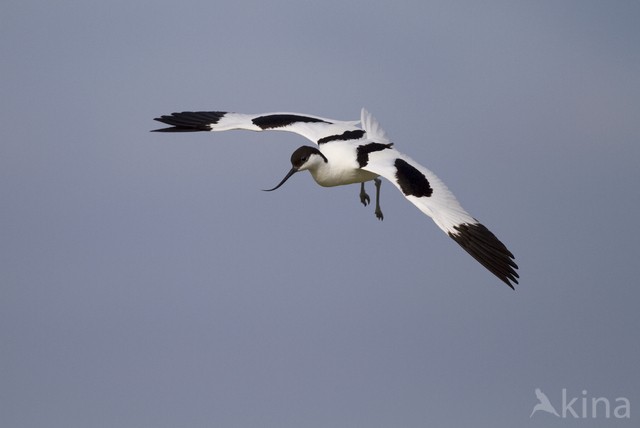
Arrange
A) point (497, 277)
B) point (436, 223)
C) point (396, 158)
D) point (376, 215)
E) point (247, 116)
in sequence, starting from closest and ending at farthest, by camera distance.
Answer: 1. point (497, 277)
2. point (436, 223)
3. point (396, 158)
4. point (376, 215)
5. point (247, 116)

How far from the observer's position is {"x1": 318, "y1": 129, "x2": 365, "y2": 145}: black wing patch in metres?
11.6

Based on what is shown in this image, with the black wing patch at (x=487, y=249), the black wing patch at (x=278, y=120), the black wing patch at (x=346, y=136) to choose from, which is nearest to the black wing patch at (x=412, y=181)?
the black wing patch at (x=487, y=249)

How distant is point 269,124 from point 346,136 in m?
1.44

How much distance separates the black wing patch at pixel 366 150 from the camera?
35.3 ft

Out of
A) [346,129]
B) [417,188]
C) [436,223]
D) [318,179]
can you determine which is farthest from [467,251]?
[346,129]

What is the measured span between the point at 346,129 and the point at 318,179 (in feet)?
4.78

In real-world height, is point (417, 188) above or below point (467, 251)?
above

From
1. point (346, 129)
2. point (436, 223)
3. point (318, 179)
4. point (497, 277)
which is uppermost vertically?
point (346, 129)

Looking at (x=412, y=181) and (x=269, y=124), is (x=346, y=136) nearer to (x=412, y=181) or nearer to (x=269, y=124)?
(x=269, y=124)

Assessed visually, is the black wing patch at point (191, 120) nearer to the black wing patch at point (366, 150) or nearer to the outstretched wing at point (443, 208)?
the black wing patch at point (366, 150)

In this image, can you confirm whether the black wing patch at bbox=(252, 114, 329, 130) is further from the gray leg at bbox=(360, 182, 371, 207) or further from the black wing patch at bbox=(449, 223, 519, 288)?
the black wing patch at bbox=(449, 223, 519, 288)

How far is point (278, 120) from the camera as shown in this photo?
487 inches

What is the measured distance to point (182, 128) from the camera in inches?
502

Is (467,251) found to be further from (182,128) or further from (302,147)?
(182,128)
